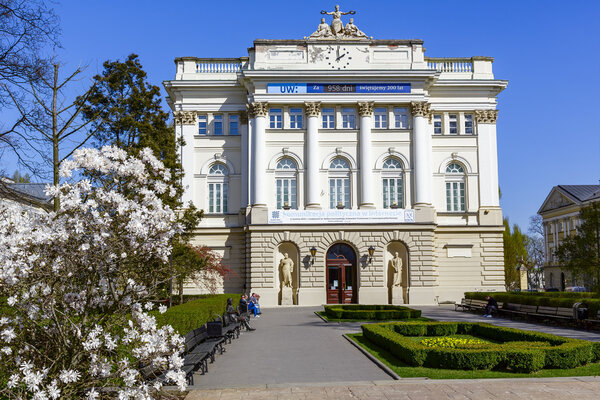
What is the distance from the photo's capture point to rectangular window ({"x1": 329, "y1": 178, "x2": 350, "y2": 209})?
44062 mm

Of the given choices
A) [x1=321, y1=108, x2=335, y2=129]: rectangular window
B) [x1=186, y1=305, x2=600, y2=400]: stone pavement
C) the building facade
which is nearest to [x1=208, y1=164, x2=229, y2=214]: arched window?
[x1=321, y1=108, x2=335, y2=129]: rectangular window

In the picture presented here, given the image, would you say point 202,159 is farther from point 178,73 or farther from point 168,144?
point 168,144

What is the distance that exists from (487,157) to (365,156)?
995 cm

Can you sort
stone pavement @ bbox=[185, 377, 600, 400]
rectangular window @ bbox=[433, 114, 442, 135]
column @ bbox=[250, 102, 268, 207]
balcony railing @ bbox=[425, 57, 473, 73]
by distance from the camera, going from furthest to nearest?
1. balcony railing @ bbox=[425, 57, 473, 73]
2. rectangular window @ bbox=[433, 114, 442, 135]
3. column @ bbox=[250, 102, 268, 207]
4. stone pavement @ bbox=[185, 377, 600, 400]

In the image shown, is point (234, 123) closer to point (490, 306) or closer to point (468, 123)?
point (468, 123)

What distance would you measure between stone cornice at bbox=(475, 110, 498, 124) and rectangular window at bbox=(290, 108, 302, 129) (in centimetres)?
1394

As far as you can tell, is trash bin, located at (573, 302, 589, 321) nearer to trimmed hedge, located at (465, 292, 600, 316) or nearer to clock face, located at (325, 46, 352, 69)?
trimmed hedge, located at (465, 292, 600, 316)

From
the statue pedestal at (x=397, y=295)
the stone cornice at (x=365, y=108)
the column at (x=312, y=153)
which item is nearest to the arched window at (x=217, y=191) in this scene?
the column at (x=312, y=153)

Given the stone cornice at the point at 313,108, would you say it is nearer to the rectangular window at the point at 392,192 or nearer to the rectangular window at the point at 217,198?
the rectangular window at the point at 392,192

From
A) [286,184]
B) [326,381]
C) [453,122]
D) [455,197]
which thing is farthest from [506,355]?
[453,122]

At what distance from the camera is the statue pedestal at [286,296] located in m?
41.8

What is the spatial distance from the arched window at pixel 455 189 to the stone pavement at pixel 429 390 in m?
33.0

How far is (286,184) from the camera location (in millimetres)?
44406

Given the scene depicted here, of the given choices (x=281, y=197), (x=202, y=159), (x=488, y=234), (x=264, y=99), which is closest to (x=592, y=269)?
(x=488, y=234)
